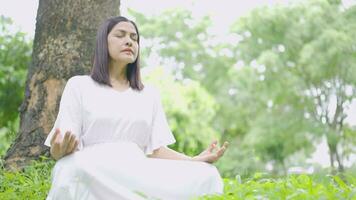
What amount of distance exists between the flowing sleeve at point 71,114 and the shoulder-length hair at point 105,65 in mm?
171

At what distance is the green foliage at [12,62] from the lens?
1009 cm

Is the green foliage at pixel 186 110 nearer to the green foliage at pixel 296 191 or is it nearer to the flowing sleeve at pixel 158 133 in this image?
the flowing sleeve at pixel 158 133

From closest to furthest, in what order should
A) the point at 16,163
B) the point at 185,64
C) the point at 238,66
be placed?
1. the point at 16,163
2. the point at 238,66
3. the point at 185,64

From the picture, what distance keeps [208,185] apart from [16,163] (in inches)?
77.2

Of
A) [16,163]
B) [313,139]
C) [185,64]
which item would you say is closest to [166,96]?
[313,139]

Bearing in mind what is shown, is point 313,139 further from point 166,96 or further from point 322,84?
point 166,96

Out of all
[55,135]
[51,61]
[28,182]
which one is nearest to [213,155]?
[55,135]

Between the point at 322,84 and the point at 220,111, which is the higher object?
the point at 322,84

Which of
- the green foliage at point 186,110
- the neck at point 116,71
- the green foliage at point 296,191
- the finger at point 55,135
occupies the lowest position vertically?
the green foliage at point 186,110

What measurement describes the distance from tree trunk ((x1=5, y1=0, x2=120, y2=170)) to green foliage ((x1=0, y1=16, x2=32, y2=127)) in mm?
5084

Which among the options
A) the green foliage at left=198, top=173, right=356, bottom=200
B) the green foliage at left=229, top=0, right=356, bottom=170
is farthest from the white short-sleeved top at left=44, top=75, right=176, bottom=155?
the green foliage at left=229, top=0, right=356, bottom=170

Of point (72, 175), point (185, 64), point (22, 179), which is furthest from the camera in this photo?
point (185, 64)

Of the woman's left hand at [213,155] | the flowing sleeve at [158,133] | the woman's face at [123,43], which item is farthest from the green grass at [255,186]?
the woman's face at [123,43]

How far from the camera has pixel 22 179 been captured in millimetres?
4258
